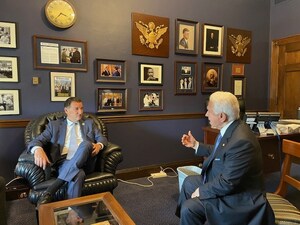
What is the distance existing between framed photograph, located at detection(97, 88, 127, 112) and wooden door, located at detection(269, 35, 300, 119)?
2.66 m

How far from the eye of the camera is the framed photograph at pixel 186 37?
3.44 metres

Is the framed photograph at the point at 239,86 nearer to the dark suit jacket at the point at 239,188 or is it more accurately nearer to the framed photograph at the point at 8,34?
the dark suit jacket at the point at 239,188

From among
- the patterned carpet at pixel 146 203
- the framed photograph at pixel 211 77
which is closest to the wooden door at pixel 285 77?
the framed photograph at pixel 211 77

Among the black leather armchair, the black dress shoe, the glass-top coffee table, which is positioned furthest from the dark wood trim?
the glass-top coffee table

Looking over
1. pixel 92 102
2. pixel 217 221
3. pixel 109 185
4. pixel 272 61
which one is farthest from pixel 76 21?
pixel 272 61

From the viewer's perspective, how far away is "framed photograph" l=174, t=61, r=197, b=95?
11.5ft

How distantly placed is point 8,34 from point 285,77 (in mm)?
4013

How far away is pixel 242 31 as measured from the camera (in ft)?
12.8

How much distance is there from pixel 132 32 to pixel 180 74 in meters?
0.91

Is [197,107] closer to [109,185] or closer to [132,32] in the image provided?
[132,32]

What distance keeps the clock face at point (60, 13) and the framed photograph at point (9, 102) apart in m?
0.90

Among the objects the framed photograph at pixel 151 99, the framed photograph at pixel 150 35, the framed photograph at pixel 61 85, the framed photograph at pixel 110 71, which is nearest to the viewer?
the framed photograph at pixel 61 85

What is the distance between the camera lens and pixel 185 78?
356 cm

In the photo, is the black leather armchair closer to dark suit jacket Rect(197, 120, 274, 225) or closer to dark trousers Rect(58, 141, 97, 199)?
dark trousers Rect(58, 141, 97, 199)
